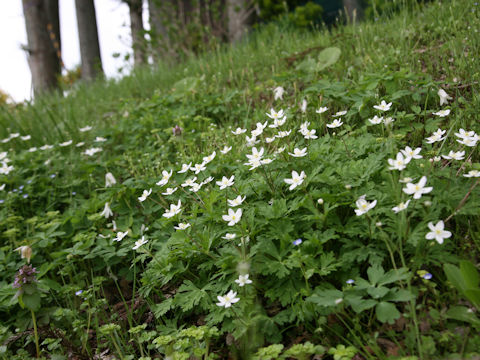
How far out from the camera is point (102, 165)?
3502 millimetres

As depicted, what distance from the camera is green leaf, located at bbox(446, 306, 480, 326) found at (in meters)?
1.45

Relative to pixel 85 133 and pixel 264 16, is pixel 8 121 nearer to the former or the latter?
pixel 85 133

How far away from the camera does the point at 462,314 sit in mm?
1482

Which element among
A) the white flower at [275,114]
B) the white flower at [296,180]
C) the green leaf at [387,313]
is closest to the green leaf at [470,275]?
the green leaf at [387,313]

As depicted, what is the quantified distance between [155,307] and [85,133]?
10.4ft

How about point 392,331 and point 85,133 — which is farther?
point 85,133

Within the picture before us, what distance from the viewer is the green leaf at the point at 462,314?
1453 millimetres

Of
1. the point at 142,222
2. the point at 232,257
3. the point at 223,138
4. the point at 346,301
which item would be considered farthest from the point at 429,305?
the point at 223,138

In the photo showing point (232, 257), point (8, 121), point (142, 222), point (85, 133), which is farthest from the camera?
point (8, 121)

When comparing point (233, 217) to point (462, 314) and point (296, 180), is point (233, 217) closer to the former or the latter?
point (296, 180)

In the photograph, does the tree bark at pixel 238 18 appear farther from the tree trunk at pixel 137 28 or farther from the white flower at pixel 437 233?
the white flower at pixel 437 233

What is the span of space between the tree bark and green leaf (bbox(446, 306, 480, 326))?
7448 mm

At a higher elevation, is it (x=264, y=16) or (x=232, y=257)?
(x=264, y=16)

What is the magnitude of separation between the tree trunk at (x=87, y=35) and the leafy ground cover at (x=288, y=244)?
780 cm
